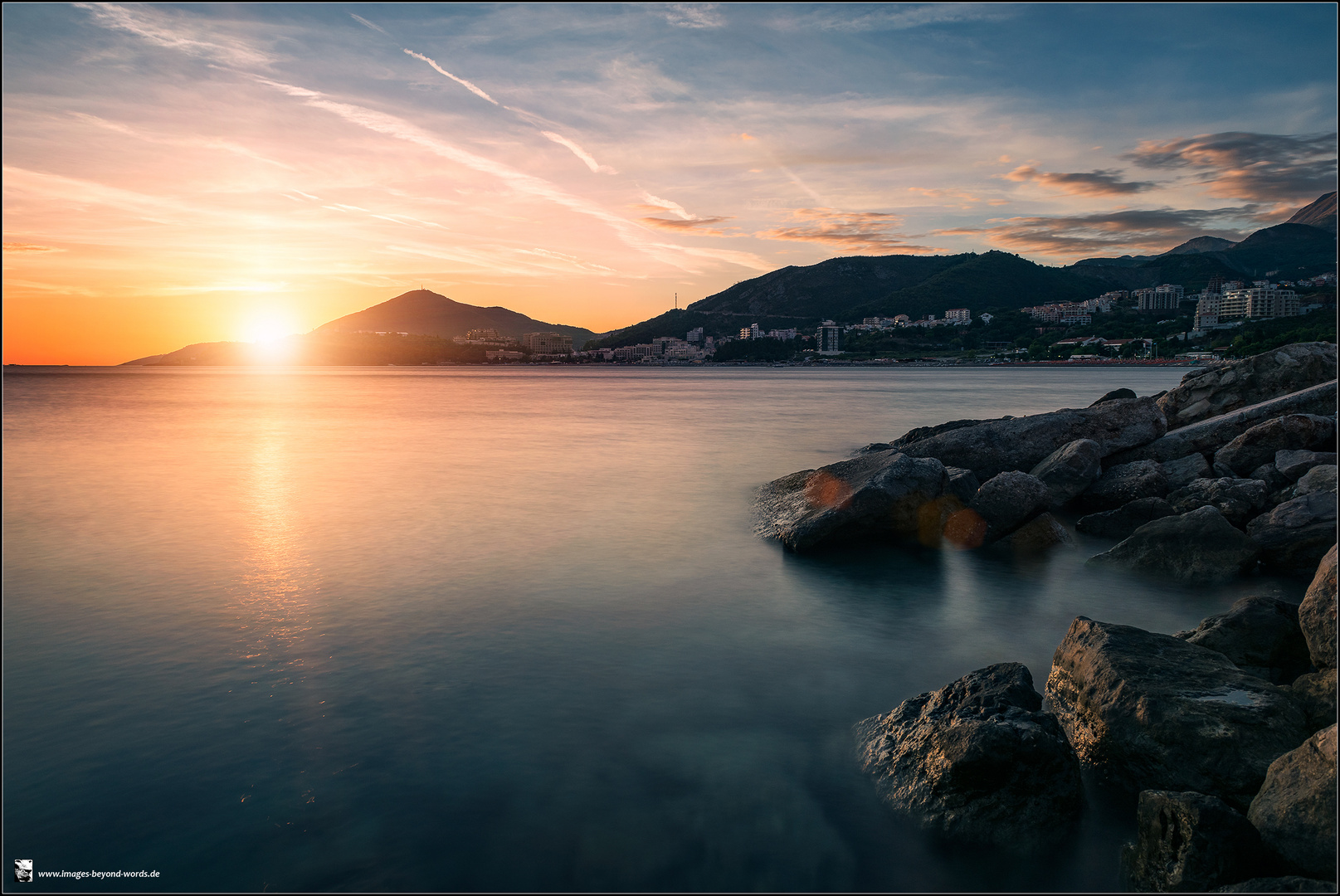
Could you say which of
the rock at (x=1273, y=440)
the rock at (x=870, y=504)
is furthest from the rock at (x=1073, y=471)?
the rock at (x=870, y=504)

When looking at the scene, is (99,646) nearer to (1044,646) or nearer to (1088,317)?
(1044,646)

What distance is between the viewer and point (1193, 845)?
4.20 meters

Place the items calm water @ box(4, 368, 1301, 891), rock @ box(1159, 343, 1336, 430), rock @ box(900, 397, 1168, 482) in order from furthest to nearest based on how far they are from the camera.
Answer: rock @ box(1159, 343, 1336, 430) < rock @ box(900, 397, 1168, 482) < calm water @ box(4, 368, 1301, 891)

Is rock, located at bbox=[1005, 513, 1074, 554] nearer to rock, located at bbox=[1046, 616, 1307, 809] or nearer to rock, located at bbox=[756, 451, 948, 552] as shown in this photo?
rock, located at bbox=[756, 451, 948, 552]

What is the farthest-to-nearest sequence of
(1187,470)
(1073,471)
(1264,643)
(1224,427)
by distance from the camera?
1. (1224,427)
2. (1073,471)
3. (1187,470)
4. (1264,643)

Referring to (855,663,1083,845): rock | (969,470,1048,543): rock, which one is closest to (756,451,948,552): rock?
(969,470,1048,543): rock

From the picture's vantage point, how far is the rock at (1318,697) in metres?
5.13

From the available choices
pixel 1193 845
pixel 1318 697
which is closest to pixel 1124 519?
pixel 1318 697

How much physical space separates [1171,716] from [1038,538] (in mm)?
7729

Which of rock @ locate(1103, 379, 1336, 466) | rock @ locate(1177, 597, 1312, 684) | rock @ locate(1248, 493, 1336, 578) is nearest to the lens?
rock @ locate(1177, 597, 1312, 684)

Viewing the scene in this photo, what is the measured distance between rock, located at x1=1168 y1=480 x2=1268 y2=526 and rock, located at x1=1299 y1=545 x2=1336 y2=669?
6.94 meters

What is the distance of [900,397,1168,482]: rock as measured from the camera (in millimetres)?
15734

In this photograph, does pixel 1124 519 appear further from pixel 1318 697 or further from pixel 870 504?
pixel 1318 697

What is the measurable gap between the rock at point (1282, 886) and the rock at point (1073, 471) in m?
11.2
